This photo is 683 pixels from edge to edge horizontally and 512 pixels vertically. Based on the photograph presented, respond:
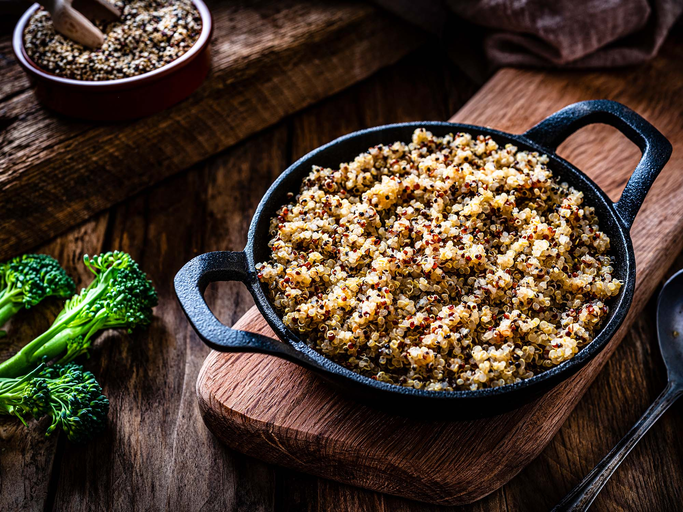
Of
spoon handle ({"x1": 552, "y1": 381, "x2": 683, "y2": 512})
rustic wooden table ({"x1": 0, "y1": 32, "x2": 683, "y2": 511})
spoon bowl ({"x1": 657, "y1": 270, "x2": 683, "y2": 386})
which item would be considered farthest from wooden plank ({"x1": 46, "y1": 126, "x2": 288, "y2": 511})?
spoon bowl ({"x1": 657, "y1": 270, "x2": 683, "y2": 386})

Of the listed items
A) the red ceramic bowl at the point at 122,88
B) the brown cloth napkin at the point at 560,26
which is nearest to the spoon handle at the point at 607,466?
the brown cloth napkin at the point at 560,26

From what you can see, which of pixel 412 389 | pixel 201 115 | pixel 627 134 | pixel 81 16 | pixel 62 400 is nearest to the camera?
pixel 412 389

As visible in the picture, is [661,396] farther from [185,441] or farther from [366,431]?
[185,441]

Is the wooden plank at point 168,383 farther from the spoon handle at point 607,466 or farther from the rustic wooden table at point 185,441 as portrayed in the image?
the spoon handle at point 607,466

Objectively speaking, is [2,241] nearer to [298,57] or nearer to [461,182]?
[298,57]

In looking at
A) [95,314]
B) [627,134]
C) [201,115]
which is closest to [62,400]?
[95,314]
